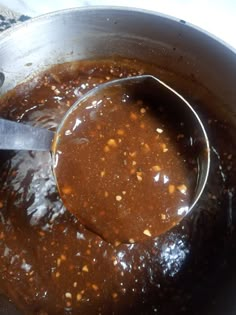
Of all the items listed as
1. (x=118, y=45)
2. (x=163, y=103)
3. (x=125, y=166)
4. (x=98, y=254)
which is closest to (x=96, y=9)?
(x=118, y=45)

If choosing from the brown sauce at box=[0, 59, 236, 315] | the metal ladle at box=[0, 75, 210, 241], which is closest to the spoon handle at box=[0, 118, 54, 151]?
the metal ladle at box=[0, 75, 210, 241]

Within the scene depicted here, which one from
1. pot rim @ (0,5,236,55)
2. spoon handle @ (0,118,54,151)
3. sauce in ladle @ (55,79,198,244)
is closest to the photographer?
spoon handle @ (0,118,54,151)

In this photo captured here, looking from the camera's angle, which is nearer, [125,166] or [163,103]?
[125,166]

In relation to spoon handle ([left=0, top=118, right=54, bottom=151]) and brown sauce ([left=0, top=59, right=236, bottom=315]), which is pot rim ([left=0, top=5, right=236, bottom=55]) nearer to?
brown sauce ([left=0, top=59, right=236, bottom=315])

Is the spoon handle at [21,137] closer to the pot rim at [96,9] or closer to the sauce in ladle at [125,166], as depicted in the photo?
the sauce in ladle at [125,166]

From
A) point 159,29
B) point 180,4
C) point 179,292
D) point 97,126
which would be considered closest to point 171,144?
point 97,126

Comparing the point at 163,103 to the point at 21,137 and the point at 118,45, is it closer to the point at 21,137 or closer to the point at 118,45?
the point at 118,45
